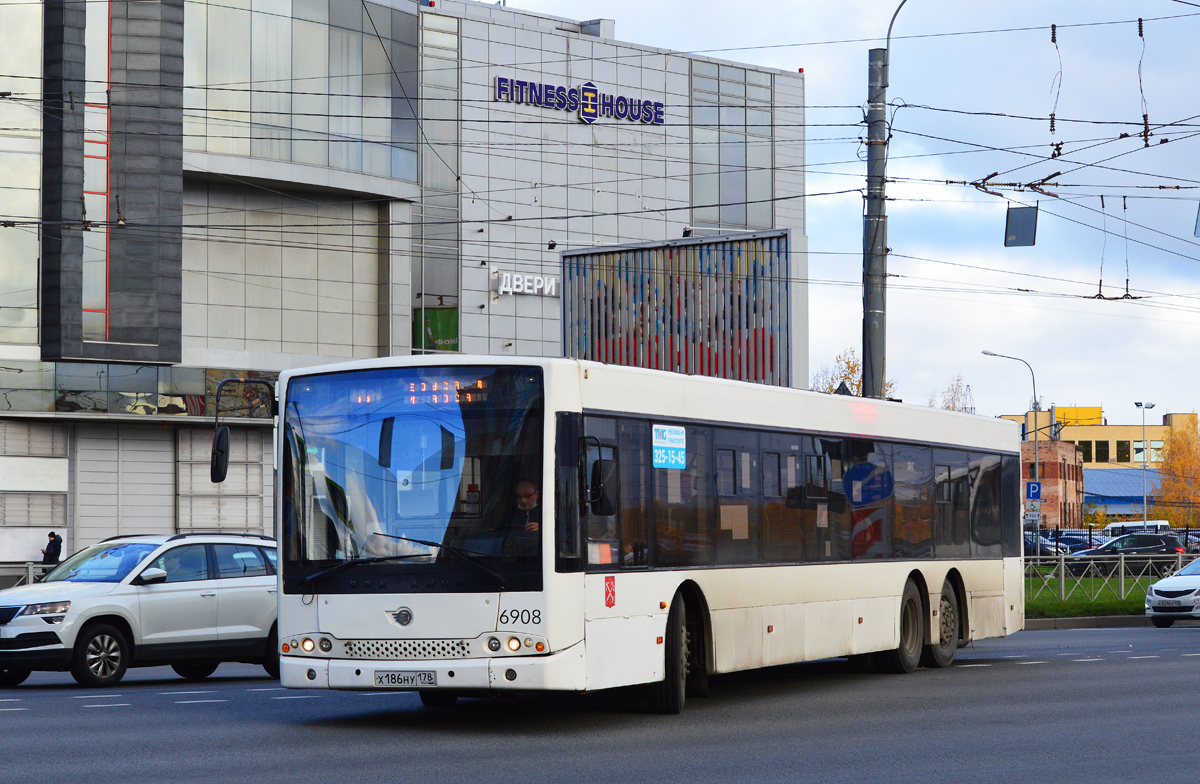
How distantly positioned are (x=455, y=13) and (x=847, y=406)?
36761 mm

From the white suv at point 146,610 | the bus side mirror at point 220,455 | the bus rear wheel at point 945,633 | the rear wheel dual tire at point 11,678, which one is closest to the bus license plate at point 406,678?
the bus side mirror at point 220,455

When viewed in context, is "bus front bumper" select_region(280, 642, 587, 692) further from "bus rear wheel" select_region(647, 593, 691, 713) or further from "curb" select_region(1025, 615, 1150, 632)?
"curb" select_region(1025, 615, 1150, 632)

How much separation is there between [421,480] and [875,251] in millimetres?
11921

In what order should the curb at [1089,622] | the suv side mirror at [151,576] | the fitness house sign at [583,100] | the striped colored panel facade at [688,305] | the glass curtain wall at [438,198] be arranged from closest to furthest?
1. the suv side mirror at [151,576]
2. the curb at [1089,622]
3. the striped colored panel facade at [688,305]
4. the glass curtain wall at [438,198]
5. the fitness house sign at [583,100]

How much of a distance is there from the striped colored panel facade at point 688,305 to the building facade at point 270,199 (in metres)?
0.78

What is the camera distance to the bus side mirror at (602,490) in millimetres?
11492

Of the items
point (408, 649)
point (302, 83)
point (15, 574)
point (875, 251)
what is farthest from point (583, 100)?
point (408, 649)

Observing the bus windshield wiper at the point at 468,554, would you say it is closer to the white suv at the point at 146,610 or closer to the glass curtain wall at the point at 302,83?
the white suv at the point at 146,610

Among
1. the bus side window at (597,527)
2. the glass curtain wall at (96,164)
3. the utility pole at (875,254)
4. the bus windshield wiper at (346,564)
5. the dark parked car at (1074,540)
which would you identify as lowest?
the dark parked car at (1074,540)

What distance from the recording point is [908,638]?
56.0 ft

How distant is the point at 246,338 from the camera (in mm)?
43906

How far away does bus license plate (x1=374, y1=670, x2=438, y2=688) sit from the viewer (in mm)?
11164

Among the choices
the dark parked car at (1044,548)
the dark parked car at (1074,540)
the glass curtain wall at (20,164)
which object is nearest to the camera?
the glass curtain wall at (20,164)

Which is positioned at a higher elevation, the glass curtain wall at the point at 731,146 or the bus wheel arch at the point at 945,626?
the glass curtain wall at the point at 731,146
